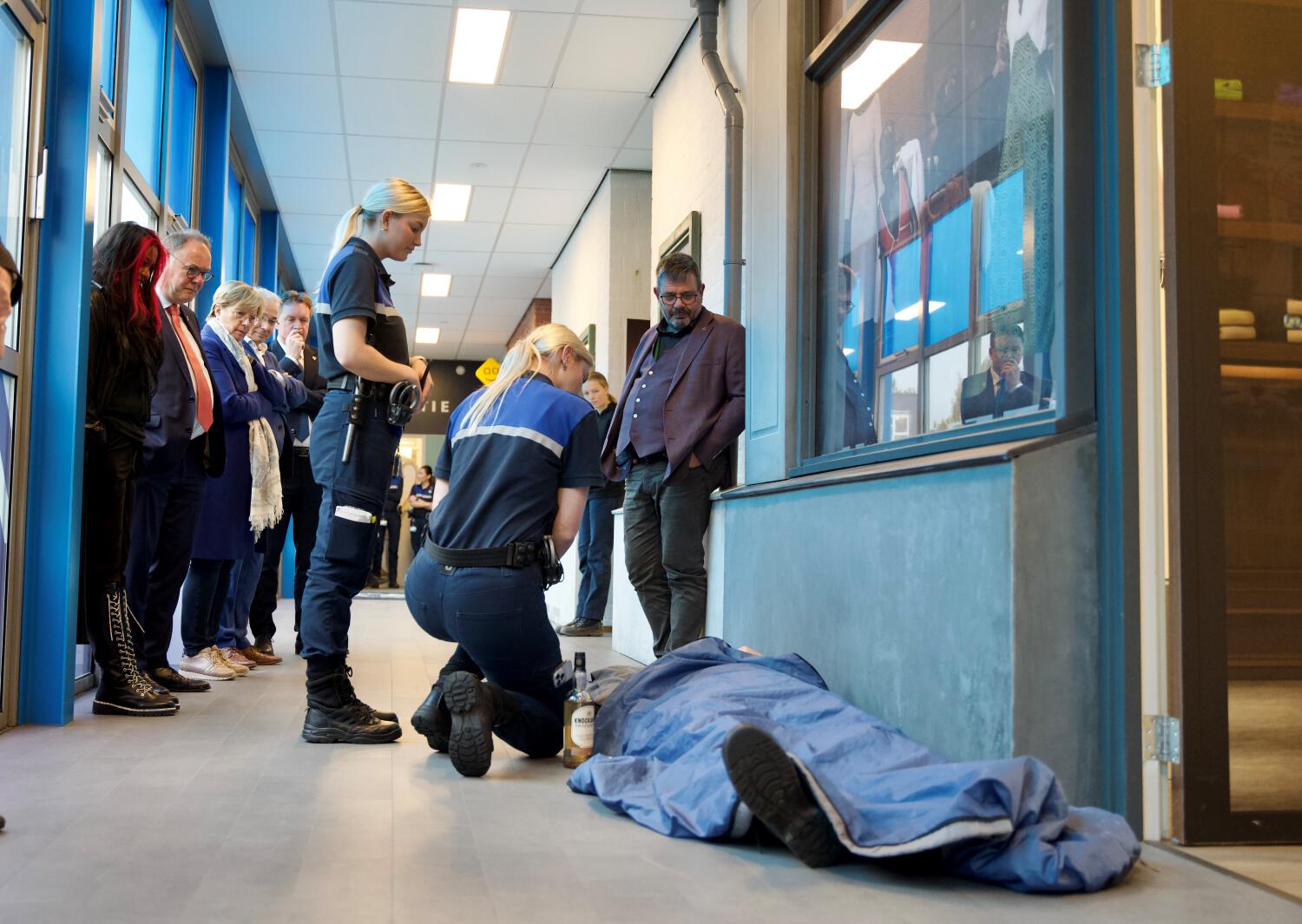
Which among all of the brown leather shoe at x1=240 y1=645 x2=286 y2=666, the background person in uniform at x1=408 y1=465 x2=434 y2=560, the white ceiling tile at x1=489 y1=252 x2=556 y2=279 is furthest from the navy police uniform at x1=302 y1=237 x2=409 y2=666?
the background person in uniform at x1=408 y1=465 x2=434 y2=560

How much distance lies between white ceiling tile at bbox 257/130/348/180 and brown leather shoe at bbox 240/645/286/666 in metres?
4.11

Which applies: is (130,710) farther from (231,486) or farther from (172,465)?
(231,486)

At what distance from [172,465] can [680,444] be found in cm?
170

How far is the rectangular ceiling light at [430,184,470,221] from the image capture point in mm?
9336

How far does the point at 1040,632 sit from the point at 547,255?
31.3 feet

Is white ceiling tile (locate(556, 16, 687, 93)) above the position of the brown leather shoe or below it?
above

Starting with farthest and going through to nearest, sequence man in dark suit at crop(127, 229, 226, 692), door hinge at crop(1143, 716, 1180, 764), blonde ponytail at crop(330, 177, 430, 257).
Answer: man in dark suit at crop(127, 229, 226, 692)
blonde ponytail at crop(330, 177, 430, 257)
door hinge at crop(1143, 716, 1180, 764)

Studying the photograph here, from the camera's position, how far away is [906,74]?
141 inches

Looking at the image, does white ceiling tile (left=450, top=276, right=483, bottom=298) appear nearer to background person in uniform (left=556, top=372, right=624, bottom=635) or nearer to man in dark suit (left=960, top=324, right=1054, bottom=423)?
background person in uniform (left=556, top=372, right=624, bottom=635)

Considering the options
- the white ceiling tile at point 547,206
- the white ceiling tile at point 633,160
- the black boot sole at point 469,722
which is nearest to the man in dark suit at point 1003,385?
the black boot sole at point 469,722

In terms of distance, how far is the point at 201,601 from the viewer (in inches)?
181

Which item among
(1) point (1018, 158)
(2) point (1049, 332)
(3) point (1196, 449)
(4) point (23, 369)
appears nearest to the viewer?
(3) point (1196, 449)

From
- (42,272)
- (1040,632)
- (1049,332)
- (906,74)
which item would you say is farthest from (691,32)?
(1040,632)

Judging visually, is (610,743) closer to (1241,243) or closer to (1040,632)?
(1040,632)
